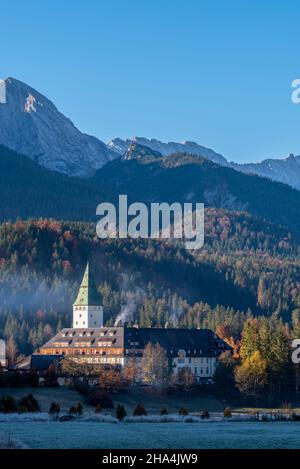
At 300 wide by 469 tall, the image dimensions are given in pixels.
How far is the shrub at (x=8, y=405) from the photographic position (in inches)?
6191

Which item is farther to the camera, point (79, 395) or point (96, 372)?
point (96, 372)

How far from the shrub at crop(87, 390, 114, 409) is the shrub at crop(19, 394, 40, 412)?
13323mm

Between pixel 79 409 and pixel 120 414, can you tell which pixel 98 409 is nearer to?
pixel 79 409

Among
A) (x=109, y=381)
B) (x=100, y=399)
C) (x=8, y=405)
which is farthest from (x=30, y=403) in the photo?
(x=109, y=381)

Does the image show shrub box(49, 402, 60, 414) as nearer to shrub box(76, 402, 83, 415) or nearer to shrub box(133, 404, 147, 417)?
shrub box(76, 402, 83, 415)

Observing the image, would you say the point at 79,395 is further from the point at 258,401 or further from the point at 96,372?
the point at 258,401

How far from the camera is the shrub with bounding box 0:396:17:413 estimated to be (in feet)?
516

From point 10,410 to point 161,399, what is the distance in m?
41.5

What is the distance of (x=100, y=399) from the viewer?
18000 cm

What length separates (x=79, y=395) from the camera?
593 ft

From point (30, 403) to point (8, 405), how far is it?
5.31m
